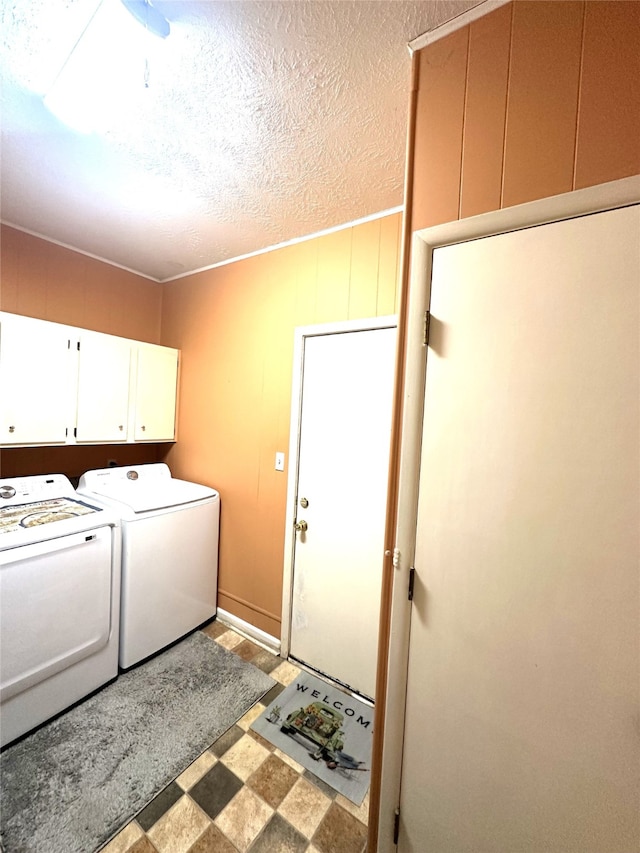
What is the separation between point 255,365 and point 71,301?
1405 mm

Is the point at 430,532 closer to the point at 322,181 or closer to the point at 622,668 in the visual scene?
the point at 622,668

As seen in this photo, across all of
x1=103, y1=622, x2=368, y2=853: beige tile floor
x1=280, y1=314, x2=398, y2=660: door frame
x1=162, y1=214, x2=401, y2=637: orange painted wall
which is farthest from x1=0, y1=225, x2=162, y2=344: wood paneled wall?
x1=103, y1=622, x2=368, y2=853: beige tile floor

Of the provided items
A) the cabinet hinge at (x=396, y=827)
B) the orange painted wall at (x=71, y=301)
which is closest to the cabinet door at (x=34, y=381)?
the orange painted wall at (x=71, y=301)

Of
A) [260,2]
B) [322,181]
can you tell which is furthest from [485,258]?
[322,181]

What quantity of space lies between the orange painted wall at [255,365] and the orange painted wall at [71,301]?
327 mm

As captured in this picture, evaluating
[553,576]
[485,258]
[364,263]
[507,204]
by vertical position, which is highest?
[364,263]

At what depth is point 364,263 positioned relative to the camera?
1.83 meters

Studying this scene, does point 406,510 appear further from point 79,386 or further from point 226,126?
point 79,386

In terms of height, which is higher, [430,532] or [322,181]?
[322,181]

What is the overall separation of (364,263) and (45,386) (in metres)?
2.00

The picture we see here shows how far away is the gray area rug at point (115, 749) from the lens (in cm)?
120

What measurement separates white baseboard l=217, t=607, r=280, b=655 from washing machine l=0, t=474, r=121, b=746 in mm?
735

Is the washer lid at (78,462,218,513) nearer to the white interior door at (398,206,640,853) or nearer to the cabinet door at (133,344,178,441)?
the cabinet door at (133,344,178,441)

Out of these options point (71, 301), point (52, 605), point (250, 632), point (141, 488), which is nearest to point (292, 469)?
point (141, 488)
